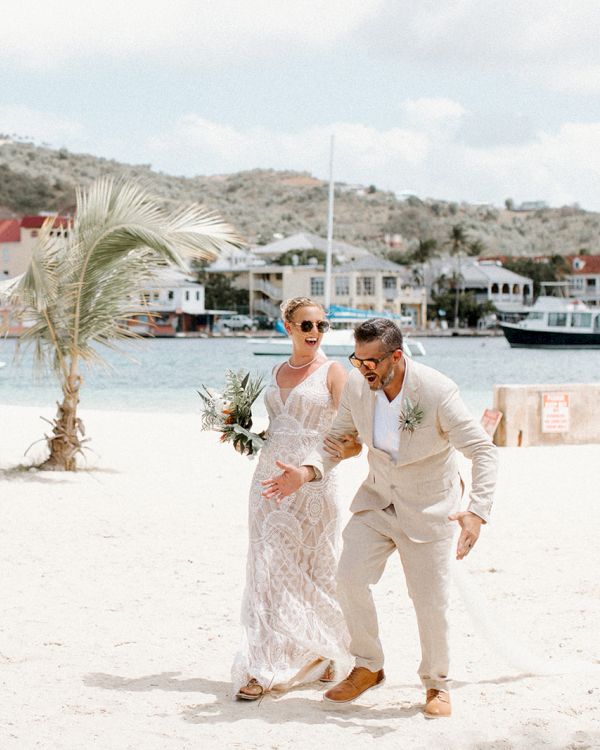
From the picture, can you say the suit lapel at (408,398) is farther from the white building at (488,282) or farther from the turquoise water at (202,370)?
the white building at (488,282)

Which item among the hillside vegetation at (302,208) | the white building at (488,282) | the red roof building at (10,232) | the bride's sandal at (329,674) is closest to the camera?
the bride's sandal at (329,674)

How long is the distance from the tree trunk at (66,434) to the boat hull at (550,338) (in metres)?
80.6

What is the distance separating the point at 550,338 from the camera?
90.9m

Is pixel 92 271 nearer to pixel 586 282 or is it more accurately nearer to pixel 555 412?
pixel 555 412

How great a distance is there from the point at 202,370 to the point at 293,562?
5698 centimetres

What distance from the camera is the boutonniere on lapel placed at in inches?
162

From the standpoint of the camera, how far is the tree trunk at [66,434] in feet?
38.1

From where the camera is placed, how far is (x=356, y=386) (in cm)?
431

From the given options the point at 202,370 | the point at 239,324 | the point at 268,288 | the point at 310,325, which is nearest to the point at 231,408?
the point at 310,325

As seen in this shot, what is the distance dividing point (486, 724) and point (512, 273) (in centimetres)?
12359

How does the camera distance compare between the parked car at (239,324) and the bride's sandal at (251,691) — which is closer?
the bride's sandal at (251,691)

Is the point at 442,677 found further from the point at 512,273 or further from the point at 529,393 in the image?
the point at 512,273

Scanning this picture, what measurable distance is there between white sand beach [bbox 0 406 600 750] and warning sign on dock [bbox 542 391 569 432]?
4096 millimetres

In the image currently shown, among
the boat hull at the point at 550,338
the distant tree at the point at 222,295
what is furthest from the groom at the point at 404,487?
the distant tree at the point at 222,295
